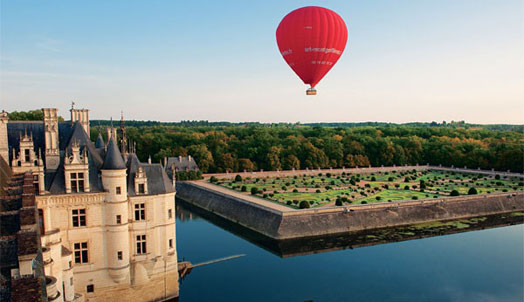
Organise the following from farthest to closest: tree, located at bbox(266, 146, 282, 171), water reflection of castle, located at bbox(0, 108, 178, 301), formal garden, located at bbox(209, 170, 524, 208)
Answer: tree, located at bbox(266, 146, 282, 171), formal garden, located at bbox(209, 170, 524, 208), water reflection of castle, located at bbox(0, 108, 178, 301)

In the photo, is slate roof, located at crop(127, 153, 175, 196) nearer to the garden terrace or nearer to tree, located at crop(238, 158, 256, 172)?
the garden terrace

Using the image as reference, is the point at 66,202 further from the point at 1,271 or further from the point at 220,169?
the point at 220,169

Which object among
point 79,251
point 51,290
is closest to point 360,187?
point 79,251

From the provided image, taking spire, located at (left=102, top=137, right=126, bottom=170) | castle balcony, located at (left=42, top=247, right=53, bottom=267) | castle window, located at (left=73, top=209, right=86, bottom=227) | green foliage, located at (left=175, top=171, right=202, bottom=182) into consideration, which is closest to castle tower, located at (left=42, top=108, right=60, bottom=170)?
castle window, located at (left=73, top=209, right=86, bottom=227)

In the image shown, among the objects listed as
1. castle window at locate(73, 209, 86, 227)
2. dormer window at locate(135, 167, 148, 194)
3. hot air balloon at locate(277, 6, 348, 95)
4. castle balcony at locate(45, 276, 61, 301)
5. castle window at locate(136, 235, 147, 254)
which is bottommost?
castle window at locate(136, 235, 147, 254)

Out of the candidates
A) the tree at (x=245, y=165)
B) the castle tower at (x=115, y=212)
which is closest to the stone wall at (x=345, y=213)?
the castle tower at (x=115, y=212)

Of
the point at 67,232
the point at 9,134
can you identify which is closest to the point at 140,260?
the point at 67,232

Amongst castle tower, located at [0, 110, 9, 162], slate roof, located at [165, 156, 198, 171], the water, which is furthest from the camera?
slate roof, located at [165, 156, 198, 171]
